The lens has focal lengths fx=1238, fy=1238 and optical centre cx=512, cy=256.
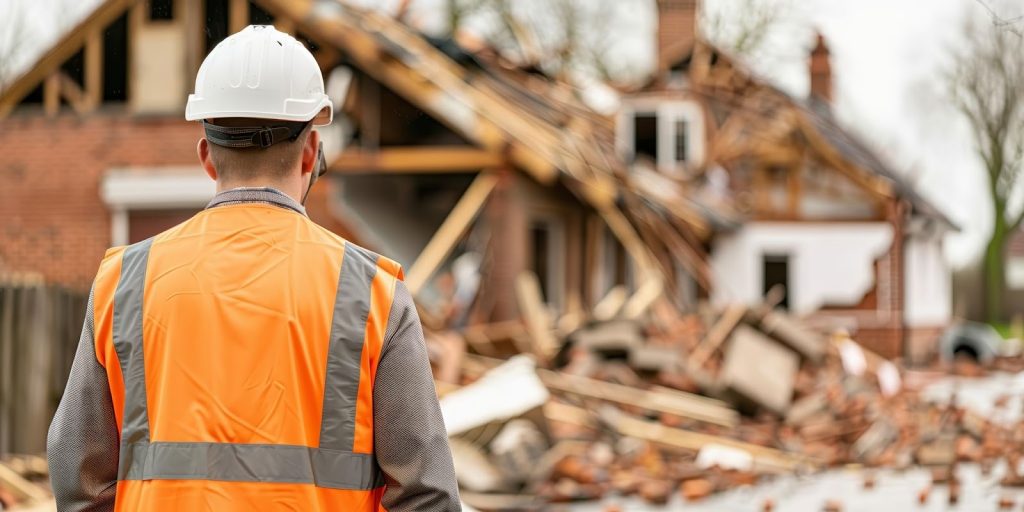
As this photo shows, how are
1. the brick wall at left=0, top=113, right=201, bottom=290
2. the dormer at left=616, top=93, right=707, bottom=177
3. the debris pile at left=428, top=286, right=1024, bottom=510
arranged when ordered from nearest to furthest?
the debris pile at left=428, top=286, right=1024, bottom=510
the brick wall at left=0, top=113, right=201, bottom=290
the dormer at left=616, top=93, right=707, bottom=177

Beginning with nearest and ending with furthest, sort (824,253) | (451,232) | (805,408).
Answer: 1. (805,408)
2. (451,232)
3. (824,253)

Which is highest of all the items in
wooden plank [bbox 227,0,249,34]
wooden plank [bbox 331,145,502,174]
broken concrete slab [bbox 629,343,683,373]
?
Result: wooden plank [bbox 227,0,249,34]

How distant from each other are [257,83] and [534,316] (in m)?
11.0

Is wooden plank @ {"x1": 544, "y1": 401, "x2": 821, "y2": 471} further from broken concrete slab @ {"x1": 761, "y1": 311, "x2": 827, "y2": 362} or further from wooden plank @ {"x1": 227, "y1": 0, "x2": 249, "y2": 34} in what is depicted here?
wooden plank @ {"x1": 227, "y1": 0, "x2": 249, "y2": 34}

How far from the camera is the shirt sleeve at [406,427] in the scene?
2.24 metres

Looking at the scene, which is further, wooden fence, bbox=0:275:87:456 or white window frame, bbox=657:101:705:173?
white window frame, bbox=657:101:705:173

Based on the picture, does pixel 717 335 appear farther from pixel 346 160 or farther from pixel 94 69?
pixel 94 69

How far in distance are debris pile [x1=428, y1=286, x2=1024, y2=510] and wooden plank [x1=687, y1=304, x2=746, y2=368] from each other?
22mm

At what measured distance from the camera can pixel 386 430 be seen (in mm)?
2238

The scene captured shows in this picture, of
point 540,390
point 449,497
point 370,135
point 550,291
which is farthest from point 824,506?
point 550,291

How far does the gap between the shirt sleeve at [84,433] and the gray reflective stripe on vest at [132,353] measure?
0.06 m

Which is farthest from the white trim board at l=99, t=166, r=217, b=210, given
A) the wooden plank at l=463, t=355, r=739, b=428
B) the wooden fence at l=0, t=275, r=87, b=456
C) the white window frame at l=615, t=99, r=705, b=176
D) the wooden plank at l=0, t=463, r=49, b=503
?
the white window frame at l=615, t=99, r=705, b=176

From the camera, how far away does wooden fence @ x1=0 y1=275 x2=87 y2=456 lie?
7.04 meters

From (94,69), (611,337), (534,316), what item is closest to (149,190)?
(94,69)
